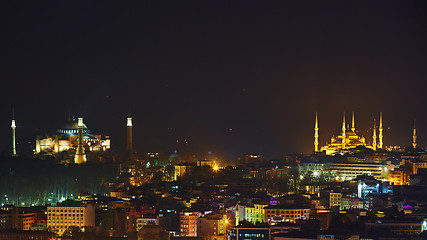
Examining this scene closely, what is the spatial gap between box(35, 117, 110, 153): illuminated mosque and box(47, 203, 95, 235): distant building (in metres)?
14.2

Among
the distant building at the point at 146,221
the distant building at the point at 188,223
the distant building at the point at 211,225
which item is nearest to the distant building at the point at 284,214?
the distant building at the point at 211,225

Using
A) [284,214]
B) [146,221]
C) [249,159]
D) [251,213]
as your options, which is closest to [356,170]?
[249,159]

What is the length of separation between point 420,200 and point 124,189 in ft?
21.5

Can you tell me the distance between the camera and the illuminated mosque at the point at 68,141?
111 feet

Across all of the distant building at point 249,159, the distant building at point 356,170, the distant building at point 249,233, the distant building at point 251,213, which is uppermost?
the distant building at point 249,159

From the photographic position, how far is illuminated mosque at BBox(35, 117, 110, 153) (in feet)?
111

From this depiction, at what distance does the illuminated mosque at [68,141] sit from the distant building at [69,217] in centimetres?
1416

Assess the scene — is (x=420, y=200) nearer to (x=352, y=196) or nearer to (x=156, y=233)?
(x=352, y=196)

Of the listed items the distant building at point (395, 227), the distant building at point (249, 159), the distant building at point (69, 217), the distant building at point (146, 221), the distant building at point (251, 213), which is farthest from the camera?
the distant building at point (249, 159)

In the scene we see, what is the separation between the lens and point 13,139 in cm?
3153

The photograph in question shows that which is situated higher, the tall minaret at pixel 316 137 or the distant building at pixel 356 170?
the tall minaret at pixel 316 137

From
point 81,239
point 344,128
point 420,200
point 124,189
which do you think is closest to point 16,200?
point 124,189

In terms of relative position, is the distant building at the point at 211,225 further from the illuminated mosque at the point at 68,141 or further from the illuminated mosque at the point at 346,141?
the illuminated mosque at the point at 346,141

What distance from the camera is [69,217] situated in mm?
18734
